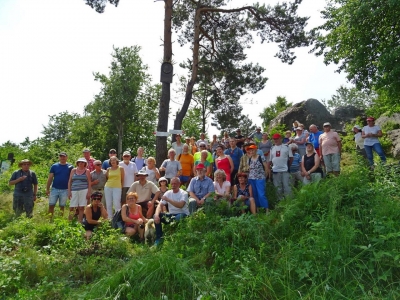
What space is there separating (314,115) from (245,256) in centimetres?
1242

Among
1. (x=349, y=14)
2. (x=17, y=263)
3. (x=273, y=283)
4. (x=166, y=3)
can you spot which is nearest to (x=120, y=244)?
(x=17, y=263)

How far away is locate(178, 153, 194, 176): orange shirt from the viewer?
30.1ft

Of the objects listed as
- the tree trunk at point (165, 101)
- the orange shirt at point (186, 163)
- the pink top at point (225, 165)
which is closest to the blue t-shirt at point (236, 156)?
the pink top at point (225, 165)

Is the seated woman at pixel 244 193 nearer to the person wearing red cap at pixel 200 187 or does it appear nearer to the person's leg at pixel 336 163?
the person wearing red cap at pixel 200 187

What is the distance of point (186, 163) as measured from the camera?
9211 millimetres

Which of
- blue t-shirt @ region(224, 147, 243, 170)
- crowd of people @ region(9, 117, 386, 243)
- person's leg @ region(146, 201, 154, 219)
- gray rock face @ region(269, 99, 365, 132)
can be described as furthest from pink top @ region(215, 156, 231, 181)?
gray rock face @ region(269, 99, 365, 132)

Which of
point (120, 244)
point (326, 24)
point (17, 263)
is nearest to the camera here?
point (17, 263)

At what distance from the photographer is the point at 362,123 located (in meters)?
15.3

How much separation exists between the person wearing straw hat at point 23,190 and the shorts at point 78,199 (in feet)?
3.63

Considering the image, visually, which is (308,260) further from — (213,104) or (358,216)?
(213,104)

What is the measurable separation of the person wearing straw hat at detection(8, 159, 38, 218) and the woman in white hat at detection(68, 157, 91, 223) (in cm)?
102

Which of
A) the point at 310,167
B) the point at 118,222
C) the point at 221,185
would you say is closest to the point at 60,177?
the point at 118,222

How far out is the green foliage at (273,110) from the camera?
114 ft

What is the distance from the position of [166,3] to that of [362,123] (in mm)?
9442
